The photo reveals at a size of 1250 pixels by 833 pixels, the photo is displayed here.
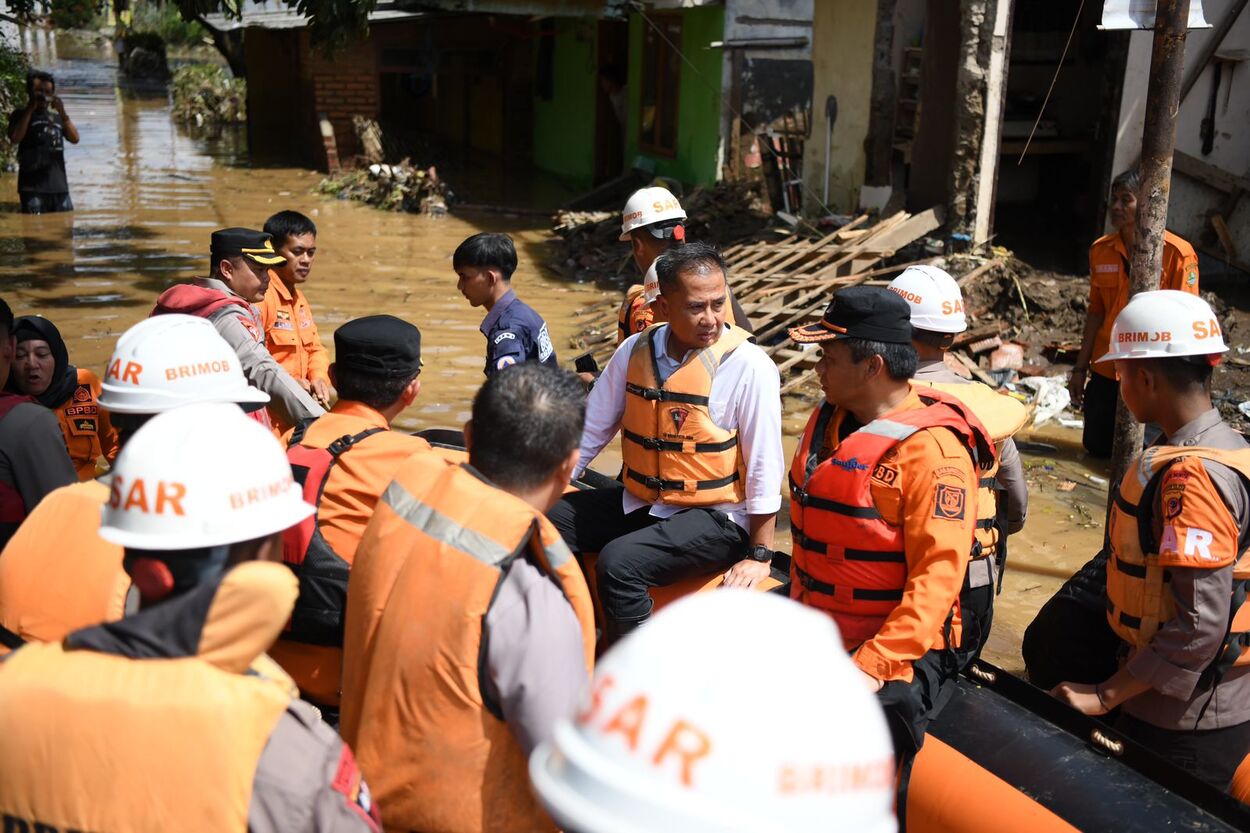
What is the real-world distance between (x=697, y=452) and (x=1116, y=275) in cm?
409

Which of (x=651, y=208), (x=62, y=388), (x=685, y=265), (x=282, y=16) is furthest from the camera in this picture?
(x=282, y=16)

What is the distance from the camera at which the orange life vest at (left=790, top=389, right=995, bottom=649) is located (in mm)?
3025

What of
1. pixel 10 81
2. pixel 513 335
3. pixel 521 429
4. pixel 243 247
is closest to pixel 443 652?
pixel 521 429

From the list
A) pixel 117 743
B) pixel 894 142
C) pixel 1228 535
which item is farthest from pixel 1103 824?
pixel 894 142

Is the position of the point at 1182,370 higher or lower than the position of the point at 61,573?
higher

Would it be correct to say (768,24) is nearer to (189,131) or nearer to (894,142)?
(894,142)

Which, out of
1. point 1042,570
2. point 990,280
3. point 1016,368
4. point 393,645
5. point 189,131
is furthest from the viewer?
point 189,131

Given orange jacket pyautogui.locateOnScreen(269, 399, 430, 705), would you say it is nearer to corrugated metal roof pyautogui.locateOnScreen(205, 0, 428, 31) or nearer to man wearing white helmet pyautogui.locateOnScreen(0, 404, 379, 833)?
man wearing white helmet pyautogui.locateOnScreen(0, 404, 379, 833)

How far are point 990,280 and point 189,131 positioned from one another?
24.2 meters

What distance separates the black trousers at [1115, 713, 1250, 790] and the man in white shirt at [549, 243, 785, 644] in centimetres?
131

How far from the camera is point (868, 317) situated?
122 inches

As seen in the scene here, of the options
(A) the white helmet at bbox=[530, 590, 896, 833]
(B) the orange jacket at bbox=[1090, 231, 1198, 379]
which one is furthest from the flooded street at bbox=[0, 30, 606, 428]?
(A) the white helmet at bbox=[530, 590, 896, 833]

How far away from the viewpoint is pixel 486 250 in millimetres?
4922

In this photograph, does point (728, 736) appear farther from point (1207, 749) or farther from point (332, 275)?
point (332, 275)
